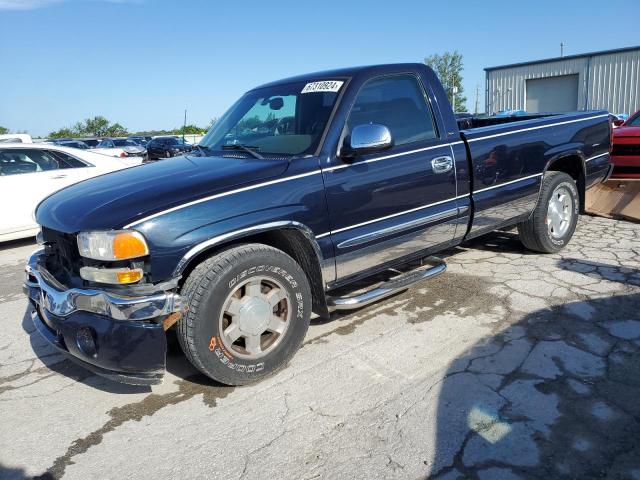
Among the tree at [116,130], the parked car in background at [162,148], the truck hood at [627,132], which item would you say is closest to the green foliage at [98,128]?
the tree at [116,130]

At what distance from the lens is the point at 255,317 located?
9.70 ft

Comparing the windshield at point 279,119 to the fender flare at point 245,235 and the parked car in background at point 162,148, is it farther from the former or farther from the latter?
the parked car in background at point 162,148

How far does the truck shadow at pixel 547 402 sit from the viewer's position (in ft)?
7.39

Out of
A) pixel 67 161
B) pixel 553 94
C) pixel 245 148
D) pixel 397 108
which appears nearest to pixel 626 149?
pixel 397 108

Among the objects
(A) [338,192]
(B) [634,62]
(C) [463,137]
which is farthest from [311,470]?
(B) [634,62]

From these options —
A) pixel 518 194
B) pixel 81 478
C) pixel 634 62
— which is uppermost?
pixel 634 62

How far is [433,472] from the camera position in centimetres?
224

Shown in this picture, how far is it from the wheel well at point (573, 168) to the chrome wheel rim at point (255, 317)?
3.56 metres

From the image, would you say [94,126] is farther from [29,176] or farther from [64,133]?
[29,176]

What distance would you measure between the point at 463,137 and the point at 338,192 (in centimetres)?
140

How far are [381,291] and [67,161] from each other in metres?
5.94

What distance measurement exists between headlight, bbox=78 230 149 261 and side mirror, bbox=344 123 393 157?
1427 mm

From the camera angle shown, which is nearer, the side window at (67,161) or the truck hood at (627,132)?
the truck hood at (627,132)

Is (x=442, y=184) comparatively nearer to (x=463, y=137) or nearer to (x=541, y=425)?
(x=463, y=137)
